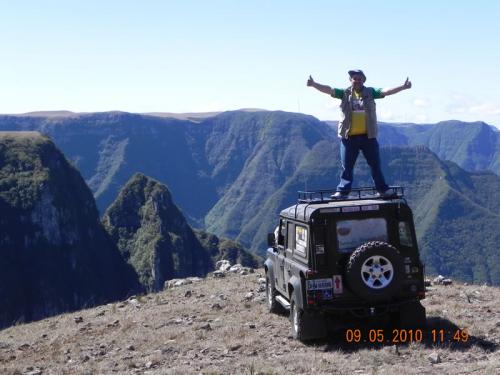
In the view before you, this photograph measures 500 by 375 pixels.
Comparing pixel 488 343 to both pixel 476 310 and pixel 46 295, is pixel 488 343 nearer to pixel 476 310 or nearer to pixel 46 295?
pixel 476 310

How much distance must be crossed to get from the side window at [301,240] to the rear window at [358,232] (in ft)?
2.12

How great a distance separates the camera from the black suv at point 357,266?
10.2 metres

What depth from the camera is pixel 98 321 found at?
1656 centimetres

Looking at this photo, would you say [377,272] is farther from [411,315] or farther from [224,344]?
[224,344]

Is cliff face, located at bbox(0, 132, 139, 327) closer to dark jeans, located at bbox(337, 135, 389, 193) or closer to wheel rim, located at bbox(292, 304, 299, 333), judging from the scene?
dark jeans, located at bbox(337, 135, 389, 193)

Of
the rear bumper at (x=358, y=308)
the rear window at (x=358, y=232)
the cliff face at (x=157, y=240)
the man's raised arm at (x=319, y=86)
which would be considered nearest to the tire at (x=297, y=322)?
the rear bumper at (x=358, y=308)

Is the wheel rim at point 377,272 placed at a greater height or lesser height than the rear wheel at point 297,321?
greater

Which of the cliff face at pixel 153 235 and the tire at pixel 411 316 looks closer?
the tire at pixel 411 316

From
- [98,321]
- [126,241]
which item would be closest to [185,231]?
[126,241]

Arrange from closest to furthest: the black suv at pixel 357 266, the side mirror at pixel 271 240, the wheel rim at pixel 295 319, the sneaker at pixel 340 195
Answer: the black suv at pixel 357 266, the wheel rim at pixel 295 319, the sneaker at pixel 340 195, the side mirror at pixel 271 240

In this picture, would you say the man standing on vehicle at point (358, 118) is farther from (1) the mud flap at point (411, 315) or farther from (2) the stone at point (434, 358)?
(2) the stone at point (434, 358)

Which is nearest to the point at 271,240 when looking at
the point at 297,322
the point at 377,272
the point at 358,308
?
the point at 297,322

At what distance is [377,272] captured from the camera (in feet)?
33.6

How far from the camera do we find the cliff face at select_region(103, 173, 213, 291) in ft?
558
